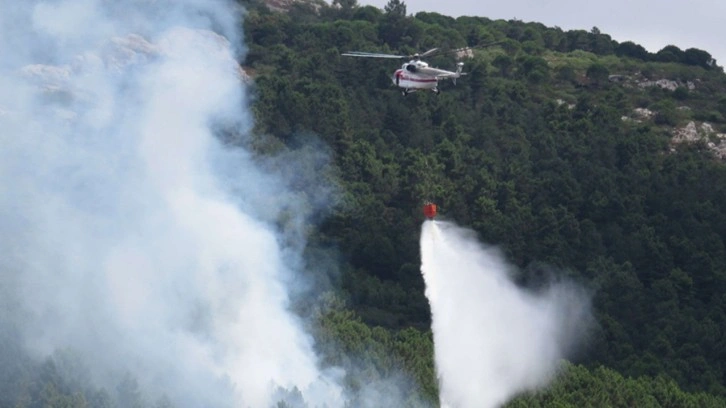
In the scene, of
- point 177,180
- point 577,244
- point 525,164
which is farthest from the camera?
point 525,164

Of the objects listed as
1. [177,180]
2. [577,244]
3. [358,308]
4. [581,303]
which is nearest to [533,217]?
[577,244]

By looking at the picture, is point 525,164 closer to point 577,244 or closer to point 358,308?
point 577,244

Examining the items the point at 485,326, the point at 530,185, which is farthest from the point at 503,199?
the point at 485,326

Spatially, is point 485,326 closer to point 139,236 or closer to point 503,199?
point 139,236

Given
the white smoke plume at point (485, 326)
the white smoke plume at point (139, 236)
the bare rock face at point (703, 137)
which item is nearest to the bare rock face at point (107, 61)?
the white smoke plume at point (139, 236)

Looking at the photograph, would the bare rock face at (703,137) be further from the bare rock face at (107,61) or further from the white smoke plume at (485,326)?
the bare rock face at (107,61)

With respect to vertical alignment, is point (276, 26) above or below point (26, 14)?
below
